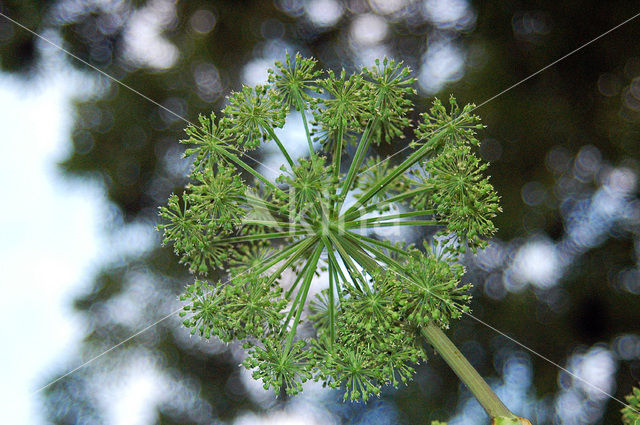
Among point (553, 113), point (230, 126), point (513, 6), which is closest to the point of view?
point (230, 126)

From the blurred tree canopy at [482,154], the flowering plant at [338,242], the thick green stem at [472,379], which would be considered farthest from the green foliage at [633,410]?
the blurred tree canopy at [482,154]

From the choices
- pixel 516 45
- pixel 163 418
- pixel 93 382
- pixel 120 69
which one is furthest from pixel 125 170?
pixel 516 45

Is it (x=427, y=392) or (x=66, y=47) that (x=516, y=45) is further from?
(x=66, y=47)

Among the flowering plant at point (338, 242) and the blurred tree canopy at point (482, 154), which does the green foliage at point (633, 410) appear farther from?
the blurred tree canopy at point (482, 154)

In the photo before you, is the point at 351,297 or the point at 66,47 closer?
the point at 351,297

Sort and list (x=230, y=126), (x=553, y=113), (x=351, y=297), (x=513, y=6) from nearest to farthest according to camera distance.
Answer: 1. (x=351, y=297)
2. (x=230, y=126)
3. (x=553, y=113)
4. (x=513, y=6)

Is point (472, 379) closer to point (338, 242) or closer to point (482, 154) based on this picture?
point (338, 242)

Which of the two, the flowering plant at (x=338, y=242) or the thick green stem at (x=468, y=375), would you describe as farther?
the flowering plant at (x=338, y=242)

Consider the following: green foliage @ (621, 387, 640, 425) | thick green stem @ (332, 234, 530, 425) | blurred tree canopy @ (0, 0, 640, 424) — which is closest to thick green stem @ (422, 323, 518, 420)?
thick green stem @ (332, 234, 530, 425)
